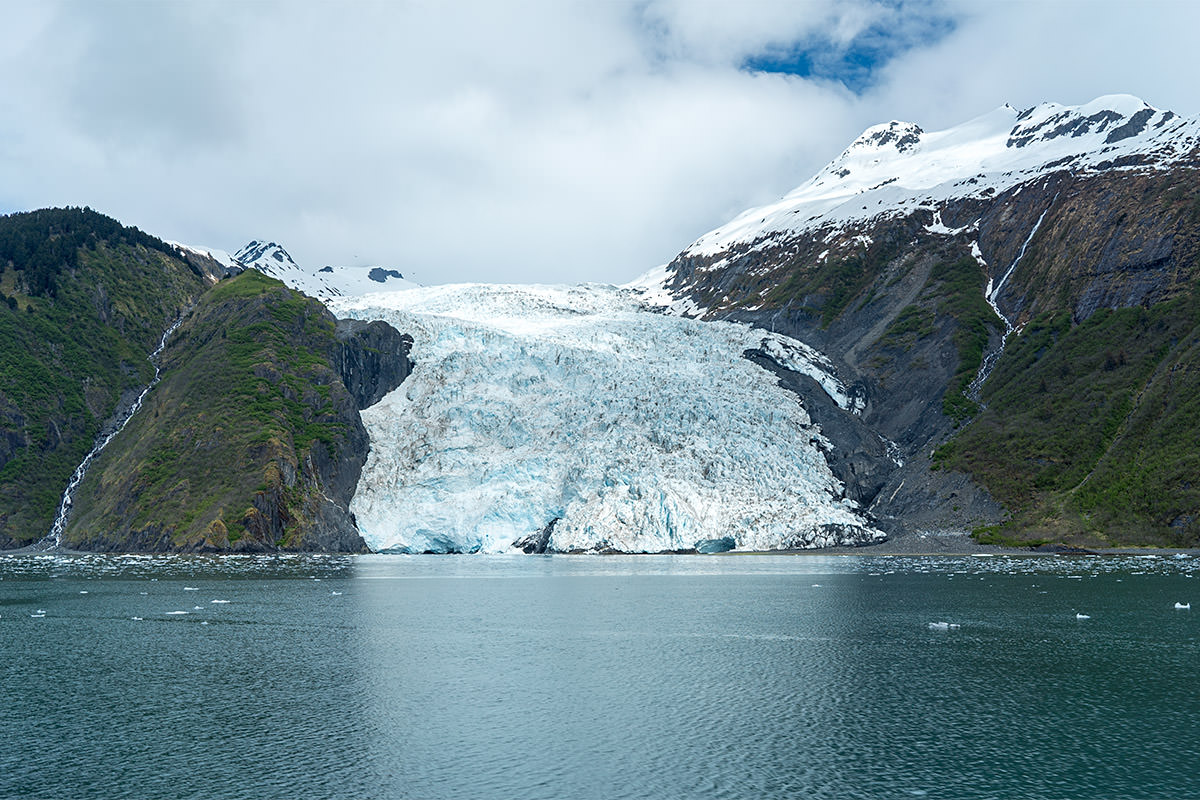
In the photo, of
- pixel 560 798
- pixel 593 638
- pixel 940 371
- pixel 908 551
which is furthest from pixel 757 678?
pixel 940 371

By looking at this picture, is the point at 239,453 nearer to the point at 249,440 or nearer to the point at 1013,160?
the point at 249,440

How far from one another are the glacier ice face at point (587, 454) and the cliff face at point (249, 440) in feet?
14.4

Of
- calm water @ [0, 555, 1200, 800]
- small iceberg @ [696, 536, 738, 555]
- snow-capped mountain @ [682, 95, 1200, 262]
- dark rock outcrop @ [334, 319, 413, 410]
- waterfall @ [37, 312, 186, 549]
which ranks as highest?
snow-capped mountain @ [682, 95, 1200, 262]

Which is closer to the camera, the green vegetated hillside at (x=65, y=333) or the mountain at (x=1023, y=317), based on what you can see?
the mountain at (x=1023, y=317)

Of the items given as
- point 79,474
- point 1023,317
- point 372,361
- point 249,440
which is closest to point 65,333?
point 79,474

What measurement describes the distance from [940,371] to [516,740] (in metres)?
104

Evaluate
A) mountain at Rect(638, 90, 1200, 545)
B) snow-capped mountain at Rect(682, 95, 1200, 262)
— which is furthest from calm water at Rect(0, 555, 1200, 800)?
snow-capped mountain at Rect(682, 95, 1200, 262)

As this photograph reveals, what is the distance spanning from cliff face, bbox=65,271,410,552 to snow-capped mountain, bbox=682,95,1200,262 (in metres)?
98.0

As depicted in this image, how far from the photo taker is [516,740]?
21578 millimetres

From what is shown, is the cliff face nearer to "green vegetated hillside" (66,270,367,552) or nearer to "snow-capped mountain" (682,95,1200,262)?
"green vegetated hillside" (66,270,367,552)

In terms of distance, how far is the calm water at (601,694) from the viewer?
61.6 ft

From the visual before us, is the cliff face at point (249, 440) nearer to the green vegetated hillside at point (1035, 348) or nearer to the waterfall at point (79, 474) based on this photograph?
the waterfall at point (79, 474)

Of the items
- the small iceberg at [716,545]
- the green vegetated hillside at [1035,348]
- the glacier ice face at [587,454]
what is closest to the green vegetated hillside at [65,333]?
the glacier ice face at [587,454]

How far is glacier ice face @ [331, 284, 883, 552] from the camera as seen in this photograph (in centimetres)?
8800
